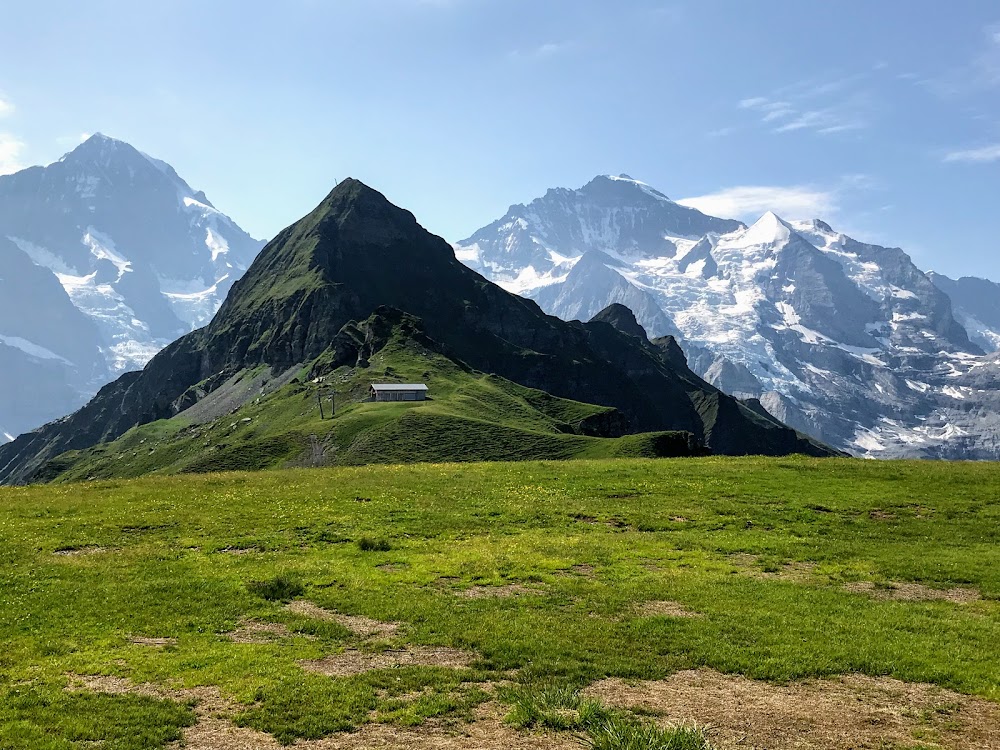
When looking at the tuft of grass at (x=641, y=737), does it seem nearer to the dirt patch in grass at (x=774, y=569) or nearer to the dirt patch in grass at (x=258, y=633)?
the dirt patch in grass at (x=258, y=633)

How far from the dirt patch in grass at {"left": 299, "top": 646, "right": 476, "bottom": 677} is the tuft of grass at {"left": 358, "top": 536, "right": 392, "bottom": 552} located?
1220cm

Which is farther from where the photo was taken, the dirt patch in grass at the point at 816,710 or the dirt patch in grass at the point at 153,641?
the dirt patch in grass at the point at 153,641

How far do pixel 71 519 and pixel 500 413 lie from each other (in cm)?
13763

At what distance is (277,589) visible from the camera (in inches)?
1067

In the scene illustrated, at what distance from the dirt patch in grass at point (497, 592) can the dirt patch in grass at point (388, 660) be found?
485cm

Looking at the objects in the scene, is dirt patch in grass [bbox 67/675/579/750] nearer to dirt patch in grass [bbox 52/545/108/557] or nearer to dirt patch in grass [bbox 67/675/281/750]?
dirt patch in grass [bbox 67/675/281/750]

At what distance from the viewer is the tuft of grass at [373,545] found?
33.8 meters

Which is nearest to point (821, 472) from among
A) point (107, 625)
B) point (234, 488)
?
point (234, 488)

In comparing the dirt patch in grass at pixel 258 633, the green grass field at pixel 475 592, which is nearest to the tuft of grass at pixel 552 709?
the green grass field at pixel 475 592

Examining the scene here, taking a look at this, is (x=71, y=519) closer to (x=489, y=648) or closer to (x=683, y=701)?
(x=489, y=648)

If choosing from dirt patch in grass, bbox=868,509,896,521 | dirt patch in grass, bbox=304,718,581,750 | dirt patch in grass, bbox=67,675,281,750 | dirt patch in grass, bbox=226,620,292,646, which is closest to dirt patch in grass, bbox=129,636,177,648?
dirt patch in grass, bbox=226,620,292,646

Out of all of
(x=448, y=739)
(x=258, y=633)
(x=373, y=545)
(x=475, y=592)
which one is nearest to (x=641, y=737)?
(x=448, y=739)

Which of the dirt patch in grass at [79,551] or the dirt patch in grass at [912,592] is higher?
the dirt patch in grass at [79,551]

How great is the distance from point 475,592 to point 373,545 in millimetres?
8439
